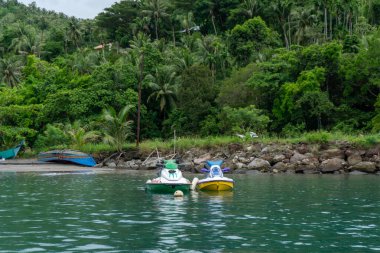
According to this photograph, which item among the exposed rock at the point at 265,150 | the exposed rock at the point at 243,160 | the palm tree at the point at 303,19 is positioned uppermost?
the palm tree at the point at 303,19

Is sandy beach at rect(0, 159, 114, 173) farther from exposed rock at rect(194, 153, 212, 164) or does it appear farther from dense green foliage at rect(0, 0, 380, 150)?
exposed rock at rect(194, 153, 212, 164)

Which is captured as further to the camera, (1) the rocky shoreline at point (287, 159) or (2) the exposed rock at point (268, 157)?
(2) the exposed rock at point (268, 157)

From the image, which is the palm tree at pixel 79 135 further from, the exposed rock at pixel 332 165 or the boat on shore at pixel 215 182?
the boat on shore at pixel 215 182

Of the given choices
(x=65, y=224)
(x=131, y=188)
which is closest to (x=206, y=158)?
(x=131, y=188)

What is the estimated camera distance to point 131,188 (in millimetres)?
→ 27859

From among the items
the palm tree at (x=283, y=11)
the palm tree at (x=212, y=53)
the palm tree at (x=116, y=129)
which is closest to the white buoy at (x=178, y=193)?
the palm tree at (x=116, y=129)

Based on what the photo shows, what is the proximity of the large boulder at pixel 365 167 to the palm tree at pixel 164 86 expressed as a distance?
27.3 metres

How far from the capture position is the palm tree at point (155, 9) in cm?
8888

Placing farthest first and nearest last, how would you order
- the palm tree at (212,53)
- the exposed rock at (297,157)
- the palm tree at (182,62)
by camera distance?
the palm tree at (212,53) < the palm tree at (182,62) < the exposed rock at (297,157)

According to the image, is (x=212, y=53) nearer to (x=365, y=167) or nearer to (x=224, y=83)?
(x=224, y=83)

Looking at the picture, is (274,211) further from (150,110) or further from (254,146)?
(150,110)

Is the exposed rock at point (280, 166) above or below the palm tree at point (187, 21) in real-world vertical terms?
below

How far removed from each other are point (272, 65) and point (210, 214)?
4026cm

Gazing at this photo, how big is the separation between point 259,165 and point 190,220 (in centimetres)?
2727
